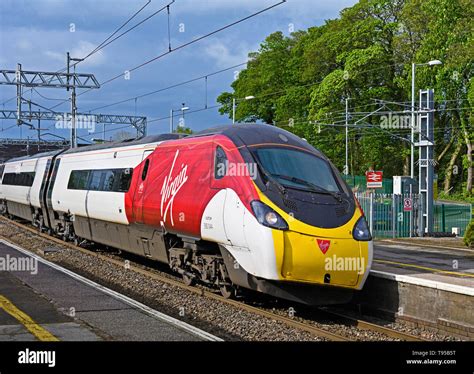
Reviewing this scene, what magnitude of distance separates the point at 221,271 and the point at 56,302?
9.44ft

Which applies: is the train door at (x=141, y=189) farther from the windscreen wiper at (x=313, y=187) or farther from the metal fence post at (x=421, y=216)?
the metal fence post at (x=421, y=216)

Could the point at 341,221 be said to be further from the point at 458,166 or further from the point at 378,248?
the point at 458,166

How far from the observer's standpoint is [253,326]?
9.89 m

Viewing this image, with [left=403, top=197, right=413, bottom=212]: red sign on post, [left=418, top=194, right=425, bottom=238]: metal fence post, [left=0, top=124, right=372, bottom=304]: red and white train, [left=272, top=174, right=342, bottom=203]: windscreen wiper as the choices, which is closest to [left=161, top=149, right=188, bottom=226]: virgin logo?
[left=0, top=124, right=372, bottom=304]: red and white train

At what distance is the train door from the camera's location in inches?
574

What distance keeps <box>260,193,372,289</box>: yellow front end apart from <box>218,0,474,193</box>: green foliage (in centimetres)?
3238

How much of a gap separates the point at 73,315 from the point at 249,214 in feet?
10.2

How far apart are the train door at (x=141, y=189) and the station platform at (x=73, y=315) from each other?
6.37 ft

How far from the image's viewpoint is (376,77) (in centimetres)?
5103

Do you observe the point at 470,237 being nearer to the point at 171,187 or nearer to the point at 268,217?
the point at 171,187

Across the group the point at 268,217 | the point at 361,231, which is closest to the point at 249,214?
the point at 268,217

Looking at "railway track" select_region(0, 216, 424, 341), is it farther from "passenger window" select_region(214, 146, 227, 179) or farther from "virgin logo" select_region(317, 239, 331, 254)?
"passenger window" select_region(214, 146, 227, 179)

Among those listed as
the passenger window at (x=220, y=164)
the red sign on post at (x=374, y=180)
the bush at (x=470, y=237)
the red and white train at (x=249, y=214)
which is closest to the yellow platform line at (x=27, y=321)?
the red and white train at (x=249, y=214)
